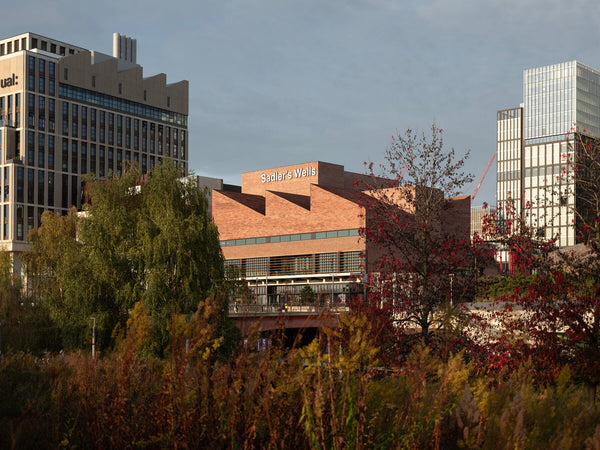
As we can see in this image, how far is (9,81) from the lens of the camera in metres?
106

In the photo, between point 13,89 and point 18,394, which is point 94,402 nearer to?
point 18,394

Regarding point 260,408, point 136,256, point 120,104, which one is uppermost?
point 120,104

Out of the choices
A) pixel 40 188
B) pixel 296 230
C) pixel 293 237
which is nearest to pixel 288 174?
pixel 296 230

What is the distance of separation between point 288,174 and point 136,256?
193 feet

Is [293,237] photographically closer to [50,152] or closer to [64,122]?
[50,152]

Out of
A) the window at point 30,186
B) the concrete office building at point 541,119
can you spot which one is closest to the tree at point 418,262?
the window at point 30,186

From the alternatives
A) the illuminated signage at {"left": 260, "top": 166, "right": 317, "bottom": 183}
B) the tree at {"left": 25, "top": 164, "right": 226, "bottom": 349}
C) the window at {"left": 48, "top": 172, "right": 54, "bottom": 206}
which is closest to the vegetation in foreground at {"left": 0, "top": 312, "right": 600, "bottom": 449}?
the tree at {"left": 25, "top": 164, "right": 226, "bottom": 349}

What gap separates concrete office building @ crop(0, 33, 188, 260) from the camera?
342 feet

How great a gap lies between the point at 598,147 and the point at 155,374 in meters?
11.3

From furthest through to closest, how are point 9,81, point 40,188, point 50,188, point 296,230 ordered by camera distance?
point 50,188 → point 40,188 → point 9,81 → point 296,230

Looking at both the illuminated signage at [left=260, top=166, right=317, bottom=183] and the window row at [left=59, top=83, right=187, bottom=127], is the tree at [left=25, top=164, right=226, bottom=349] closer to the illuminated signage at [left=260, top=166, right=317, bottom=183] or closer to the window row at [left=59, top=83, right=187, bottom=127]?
the illuminated signage at [left=260, top=166, right=317, bottom=183]

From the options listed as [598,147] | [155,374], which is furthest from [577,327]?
[155,374]

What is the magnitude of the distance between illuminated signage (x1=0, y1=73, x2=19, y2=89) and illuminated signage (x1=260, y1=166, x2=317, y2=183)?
41898 mm

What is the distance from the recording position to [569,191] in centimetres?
1548
